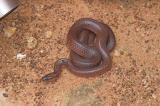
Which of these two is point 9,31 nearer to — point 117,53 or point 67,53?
point 67,53

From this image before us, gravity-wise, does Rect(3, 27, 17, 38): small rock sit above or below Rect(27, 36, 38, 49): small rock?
above

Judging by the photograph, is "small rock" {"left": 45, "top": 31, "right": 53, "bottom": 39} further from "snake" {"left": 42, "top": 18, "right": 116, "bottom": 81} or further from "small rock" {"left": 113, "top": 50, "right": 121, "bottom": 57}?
"small rock" {"left": 113, "top": 50, "right": 121, "bottom": 57}

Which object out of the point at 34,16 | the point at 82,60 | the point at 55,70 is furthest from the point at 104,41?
the point at 34,16

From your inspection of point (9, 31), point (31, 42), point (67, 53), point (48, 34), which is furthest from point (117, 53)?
point (9, 31)

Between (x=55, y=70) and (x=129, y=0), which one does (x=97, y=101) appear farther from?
(x=129, y=0)

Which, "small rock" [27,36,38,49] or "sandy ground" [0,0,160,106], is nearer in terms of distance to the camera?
"sandy ground" [0,0,160,106]

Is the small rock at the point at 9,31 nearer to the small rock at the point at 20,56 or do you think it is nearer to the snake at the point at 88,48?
the small rock at the point at 20,56

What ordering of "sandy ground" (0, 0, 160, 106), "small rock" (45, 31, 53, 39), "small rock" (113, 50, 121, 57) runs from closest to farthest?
"sandy ground" (0, 0, 160, 106), "small rock" (113, 50, 121, 57), "small rock" (45, 31, 53, 39)

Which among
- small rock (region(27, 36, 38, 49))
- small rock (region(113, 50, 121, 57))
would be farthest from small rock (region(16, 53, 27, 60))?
small rock (region(113, 50, 121, 57))

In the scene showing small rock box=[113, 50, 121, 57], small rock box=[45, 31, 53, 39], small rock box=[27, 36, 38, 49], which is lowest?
small rock box=[113, 50, 121, 57]
